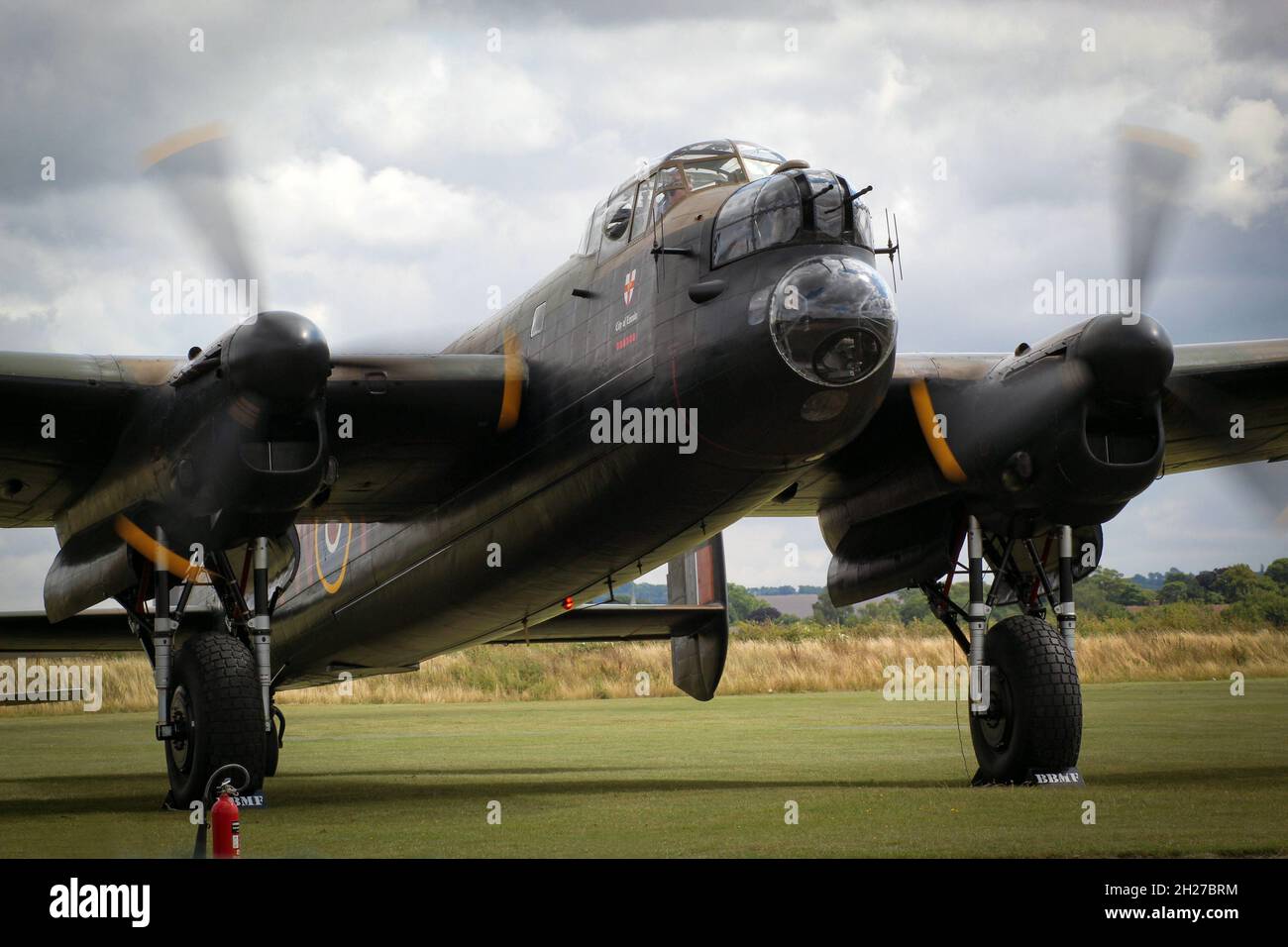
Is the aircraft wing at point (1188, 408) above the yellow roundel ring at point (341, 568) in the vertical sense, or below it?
above

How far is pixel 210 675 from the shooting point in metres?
12.6

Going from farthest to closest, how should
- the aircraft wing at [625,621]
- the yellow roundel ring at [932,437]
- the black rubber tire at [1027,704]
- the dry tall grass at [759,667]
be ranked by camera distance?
the dry tall grass at [759,667] < the aircraft wing at [625,621] < the yellow roundel ring at [932,437] < the black rubber tire at [1027,704]

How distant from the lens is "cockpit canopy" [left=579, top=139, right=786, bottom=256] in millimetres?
12383

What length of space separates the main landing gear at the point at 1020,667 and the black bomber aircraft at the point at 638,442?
1.3 inches

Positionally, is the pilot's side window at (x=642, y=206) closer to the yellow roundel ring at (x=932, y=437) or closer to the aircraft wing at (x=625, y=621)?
the yellow roundel ring at (x=932, y=437)

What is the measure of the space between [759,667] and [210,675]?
3249 centimetres

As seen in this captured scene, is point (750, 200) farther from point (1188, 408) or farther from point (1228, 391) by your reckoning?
point (1228, 391)

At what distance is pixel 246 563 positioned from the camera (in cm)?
1345

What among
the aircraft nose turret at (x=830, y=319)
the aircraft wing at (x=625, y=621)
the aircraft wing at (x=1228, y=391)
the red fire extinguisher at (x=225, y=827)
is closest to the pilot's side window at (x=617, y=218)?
the aircraft nose turret at (x=830, y=319)

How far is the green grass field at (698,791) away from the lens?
9.63 metres

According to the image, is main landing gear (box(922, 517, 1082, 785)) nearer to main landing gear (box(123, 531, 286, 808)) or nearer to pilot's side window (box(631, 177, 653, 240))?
pilot's side window (box(631, 177, 653, 240))

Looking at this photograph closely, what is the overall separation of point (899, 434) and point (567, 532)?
3747 mm
